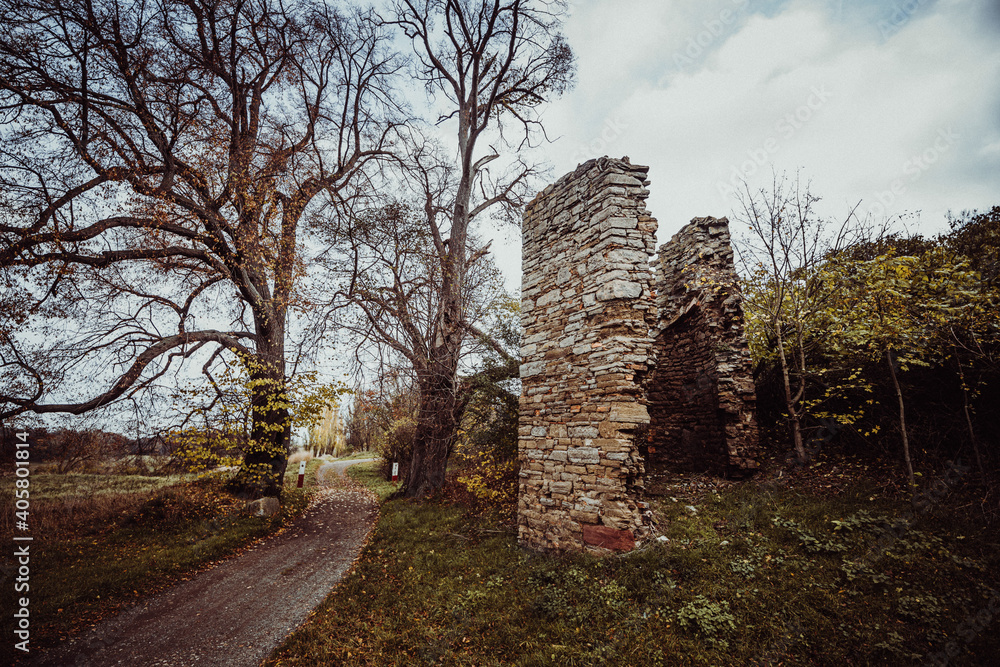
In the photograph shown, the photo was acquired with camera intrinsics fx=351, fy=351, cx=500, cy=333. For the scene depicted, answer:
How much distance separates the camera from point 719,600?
3709mm

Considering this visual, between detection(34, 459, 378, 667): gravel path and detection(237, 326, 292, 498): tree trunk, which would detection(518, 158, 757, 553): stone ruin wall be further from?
detection(237, 326, 292, 498): tree trunk

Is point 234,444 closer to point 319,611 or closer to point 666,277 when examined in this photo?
point 319,611

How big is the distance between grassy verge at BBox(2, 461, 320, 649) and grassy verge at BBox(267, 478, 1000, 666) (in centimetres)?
287

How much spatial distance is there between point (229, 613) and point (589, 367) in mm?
6027

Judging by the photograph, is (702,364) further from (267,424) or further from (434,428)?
(267,424)

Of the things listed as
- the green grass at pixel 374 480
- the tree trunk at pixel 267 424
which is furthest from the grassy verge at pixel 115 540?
the green grass at pixel 374 480

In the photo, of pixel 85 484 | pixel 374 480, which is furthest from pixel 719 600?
pixel 374 480

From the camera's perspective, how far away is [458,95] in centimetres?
1133

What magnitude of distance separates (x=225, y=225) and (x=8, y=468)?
19.4 feet

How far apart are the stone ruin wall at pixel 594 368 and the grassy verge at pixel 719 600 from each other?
2.08 feet

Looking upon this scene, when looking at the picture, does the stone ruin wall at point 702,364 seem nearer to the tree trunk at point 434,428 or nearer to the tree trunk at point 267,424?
the tree trunk at point 434,428

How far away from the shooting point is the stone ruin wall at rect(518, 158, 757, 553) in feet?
16.4

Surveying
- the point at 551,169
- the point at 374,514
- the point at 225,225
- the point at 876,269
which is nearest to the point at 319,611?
the point at 374,514

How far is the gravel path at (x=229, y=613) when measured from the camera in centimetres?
385
